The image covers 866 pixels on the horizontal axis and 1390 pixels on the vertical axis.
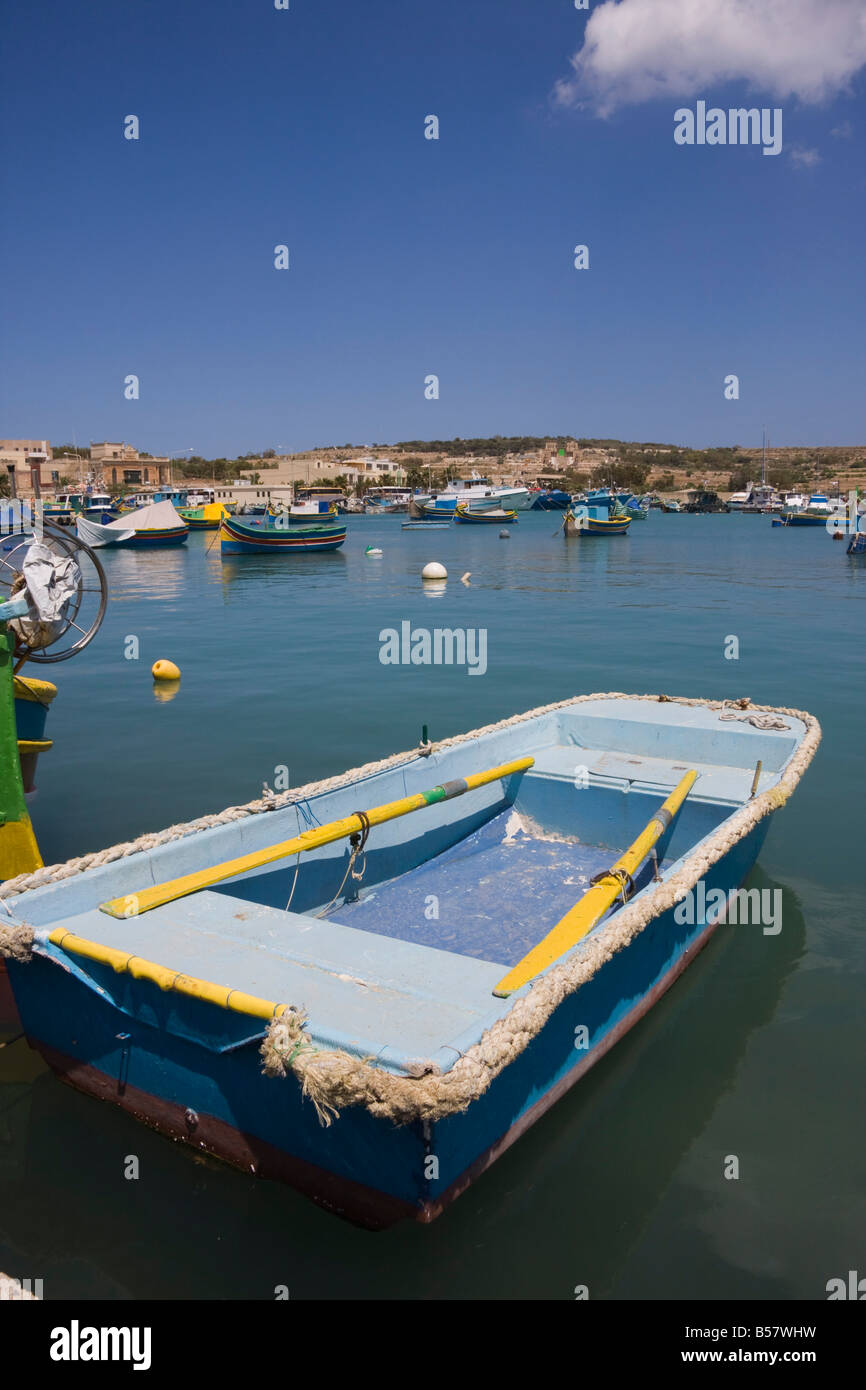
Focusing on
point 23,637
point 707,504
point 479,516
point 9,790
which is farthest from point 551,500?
point 9,790

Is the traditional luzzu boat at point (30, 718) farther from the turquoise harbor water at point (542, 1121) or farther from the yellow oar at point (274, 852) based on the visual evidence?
the yellow oar at point (274, 852)

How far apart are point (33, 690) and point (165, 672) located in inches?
275

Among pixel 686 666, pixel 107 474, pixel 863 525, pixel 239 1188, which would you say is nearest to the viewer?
pixel 239 1188

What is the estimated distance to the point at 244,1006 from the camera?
3.43m

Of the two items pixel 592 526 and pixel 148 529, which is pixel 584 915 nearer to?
pixel 148 529

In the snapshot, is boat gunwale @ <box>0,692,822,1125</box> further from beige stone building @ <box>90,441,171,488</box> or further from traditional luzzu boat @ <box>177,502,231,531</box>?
beige stone building @ <box>90,441,171,488</box>

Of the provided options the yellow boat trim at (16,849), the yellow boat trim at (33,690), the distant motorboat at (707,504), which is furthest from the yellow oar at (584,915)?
the distant motorboat at (707,504)

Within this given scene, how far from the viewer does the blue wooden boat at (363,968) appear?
3.32m

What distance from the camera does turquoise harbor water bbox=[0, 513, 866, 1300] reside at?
3.73m

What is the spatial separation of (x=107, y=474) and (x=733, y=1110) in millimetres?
118860

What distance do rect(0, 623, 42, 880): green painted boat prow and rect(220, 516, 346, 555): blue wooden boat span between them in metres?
41.0

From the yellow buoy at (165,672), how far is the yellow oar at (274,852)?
32.1 ft
